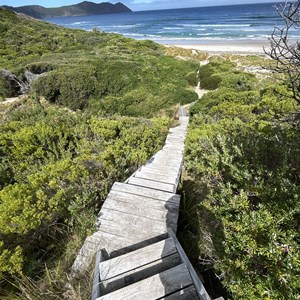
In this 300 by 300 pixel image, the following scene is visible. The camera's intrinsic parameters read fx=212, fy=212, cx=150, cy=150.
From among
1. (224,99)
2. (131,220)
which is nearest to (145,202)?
(131,220)

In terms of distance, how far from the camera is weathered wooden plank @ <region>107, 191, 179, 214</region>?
278cm

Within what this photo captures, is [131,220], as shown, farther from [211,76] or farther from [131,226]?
[211,76]

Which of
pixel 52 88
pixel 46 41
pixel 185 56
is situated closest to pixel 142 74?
pixel 52 88

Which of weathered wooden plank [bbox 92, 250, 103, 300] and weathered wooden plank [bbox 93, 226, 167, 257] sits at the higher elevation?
weathered wooden plank [bbox 92, 250, 103, 300]

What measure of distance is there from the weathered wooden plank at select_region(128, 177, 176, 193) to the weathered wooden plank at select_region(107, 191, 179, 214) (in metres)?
0.33

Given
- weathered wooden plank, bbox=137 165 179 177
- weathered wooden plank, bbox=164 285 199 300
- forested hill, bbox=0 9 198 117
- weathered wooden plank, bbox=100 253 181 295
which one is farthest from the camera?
forested hill, bbox=0 9 198 117

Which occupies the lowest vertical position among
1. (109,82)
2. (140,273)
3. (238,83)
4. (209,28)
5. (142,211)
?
(140,273)

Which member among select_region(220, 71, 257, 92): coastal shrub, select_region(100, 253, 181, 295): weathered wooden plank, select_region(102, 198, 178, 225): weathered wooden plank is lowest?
select_region(100, 253, 181, 295): weathered wooden plank

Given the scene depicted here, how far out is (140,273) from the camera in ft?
6.89

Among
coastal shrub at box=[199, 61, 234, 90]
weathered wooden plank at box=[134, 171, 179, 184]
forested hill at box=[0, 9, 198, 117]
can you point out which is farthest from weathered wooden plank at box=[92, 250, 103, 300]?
coastal shrub at box=[199, 61, 234, 90]

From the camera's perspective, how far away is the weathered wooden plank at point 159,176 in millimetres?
3466

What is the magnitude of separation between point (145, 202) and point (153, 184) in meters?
0.51

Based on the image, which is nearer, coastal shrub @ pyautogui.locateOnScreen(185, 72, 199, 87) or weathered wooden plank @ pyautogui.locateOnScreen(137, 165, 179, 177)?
weathered wooden plank @ pyautogui.locateOnScreen(137, 165, 179, 177)

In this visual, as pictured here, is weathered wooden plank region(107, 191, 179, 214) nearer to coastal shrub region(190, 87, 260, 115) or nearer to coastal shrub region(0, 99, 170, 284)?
coastal shrub region(0, 99, 170, 284)
